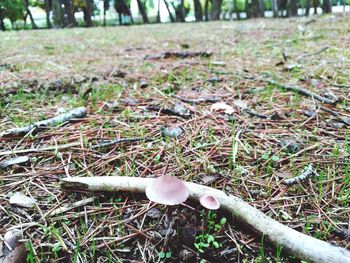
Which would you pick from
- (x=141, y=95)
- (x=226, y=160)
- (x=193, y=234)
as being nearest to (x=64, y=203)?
(x=193, y=234)

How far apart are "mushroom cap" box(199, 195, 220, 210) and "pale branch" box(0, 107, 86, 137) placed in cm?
118

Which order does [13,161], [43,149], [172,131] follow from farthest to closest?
1. [172,131]
2. [43,149]
3. [13,161]

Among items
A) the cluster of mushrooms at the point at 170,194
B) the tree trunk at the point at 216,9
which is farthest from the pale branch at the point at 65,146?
the tree trunk at the point at 216,9

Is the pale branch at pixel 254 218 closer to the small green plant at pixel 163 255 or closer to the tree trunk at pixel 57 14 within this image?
the small green plant at pixel 163 255

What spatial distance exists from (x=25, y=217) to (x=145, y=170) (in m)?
0.55

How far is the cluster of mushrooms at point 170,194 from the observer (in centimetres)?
112

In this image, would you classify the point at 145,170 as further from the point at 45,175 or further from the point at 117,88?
the point at 117,88

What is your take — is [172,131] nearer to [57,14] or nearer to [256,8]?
[57,14]

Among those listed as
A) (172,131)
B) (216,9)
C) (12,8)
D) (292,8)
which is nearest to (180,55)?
(172,131)

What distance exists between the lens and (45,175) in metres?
1.46

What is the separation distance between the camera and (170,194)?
1.13 metres

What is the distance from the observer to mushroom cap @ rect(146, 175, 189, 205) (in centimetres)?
112

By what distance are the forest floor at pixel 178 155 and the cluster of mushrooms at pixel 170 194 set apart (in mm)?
60

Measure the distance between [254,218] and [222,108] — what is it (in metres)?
1.15
